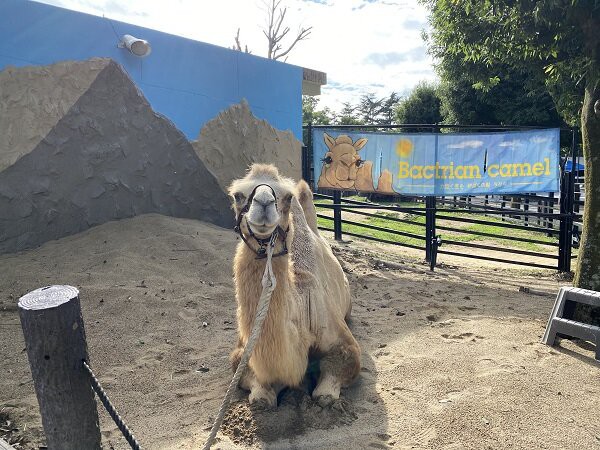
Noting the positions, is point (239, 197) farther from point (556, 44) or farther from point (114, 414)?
point (556, 44)

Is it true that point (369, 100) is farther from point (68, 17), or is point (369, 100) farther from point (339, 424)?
point (339, 424)

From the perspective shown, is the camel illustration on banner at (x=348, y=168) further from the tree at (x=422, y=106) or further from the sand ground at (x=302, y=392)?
the tree at (x=422, y=106)

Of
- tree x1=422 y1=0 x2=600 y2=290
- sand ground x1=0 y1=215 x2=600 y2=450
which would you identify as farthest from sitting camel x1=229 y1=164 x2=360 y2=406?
tree x1=422 y1=0 x2=600 y2=290

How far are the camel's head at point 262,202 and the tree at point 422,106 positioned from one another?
68.5 ft

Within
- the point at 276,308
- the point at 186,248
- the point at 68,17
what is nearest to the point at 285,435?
the point at 276,308

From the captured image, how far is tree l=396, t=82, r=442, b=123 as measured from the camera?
886 inches

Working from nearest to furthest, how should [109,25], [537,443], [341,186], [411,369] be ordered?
[537,443] → [411,369] → [109,25] → [341,186]

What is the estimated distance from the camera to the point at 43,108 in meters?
6.35

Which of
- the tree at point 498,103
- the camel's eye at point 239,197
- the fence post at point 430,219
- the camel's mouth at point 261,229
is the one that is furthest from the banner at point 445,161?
the tree at point 498,103

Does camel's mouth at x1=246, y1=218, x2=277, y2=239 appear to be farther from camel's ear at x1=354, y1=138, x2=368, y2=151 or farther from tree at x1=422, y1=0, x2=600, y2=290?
camel's ear at x1=354, y1=138, x2=368, y2=151

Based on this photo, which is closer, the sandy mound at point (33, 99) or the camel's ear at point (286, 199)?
the camel's ear at point (286, 199)

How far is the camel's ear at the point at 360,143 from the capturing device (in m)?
8.24

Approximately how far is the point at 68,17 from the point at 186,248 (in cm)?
356

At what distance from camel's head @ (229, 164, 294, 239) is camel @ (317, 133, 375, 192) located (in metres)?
5.54
